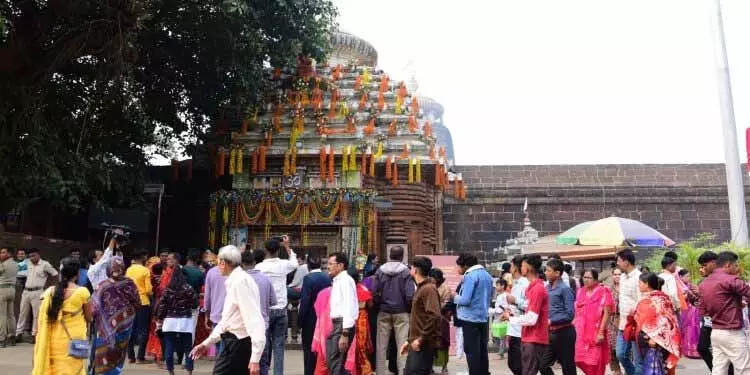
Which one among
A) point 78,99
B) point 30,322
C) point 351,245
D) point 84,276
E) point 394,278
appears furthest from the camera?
point 351,245

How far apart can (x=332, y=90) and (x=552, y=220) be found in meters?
8.10

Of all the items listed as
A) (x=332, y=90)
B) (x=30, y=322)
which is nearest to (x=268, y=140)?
(x=332, y=90)

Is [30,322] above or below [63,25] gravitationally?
below

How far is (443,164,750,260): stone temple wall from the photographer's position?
20062 mm

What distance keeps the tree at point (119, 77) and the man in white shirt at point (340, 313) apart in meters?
7.04

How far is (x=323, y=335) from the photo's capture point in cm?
710

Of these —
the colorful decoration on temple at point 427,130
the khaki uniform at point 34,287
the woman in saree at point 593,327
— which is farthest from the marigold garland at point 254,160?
the woman in saree at point 593,327

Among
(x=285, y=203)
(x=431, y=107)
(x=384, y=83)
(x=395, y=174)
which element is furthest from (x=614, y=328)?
(x=431, y=107)

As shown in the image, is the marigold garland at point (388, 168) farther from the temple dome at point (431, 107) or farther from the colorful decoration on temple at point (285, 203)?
the temple dome at point (431, 107)

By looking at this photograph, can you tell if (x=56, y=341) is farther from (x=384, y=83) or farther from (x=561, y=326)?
(x=384, y=83)

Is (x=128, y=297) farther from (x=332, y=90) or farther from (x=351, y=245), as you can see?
(x=332, y=90)

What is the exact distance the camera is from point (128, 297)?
6.64m

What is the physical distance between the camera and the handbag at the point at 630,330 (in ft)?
22.7

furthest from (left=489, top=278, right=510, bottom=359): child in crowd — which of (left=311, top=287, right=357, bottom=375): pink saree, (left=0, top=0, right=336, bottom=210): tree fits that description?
(left=0, top=0, right=336, bottom=210): tree
